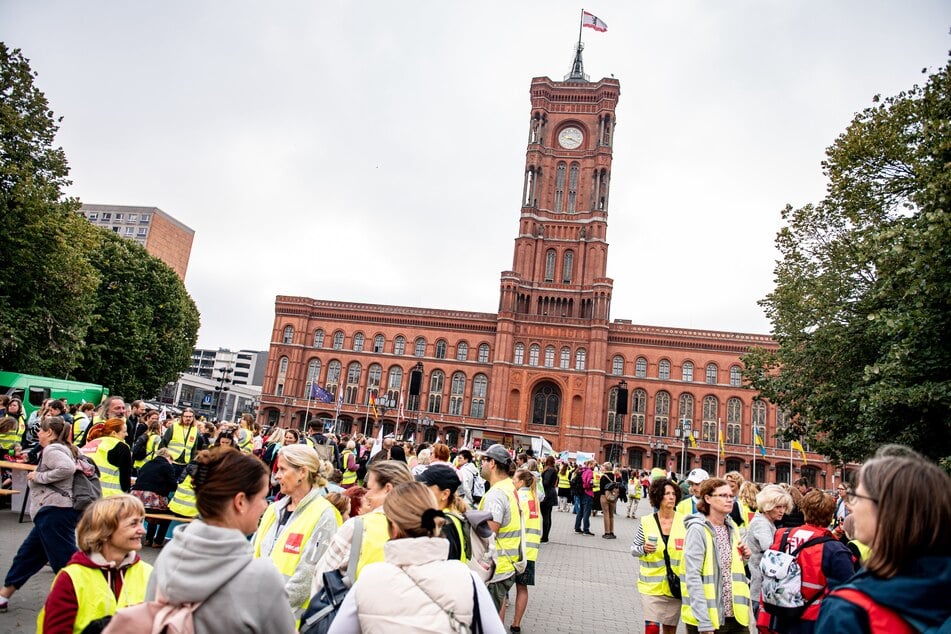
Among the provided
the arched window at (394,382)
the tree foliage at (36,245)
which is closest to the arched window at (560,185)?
the arched window at (394,382)

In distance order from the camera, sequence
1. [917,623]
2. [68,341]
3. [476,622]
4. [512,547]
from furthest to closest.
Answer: [68,341] < [512,547] < [476,622] < [917,623]

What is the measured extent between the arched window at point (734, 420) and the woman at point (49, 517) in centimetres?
5503

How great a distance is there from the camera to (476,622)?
2.56 m

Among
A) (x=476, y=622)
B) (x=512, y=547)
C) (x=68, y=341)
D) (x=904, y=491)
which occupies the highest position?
(x=68, y=341)

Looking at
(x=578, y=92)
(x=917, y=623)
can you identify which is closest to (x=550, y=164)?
(x=578, y=92)

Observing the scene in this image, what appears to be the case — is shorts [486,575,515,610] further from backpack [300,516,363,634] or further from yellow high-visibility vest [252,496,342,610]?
backpack [300,516,363,634]

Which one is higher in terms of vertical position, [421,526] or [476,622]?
[421,526]

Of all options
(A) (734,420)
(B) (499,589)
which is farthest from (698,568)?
(A) (734,420)

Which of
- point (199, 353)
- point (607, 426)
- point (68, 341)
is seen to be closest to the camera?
→ point (68, 341)

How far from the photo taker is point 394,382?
58906mm

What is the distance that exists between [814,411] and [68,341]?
26.9 metres

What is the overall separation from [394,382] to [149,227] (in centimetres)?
6404

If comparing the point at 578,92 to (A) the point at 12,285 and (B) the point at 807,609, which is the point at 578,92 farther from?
(B) the point at 807,609

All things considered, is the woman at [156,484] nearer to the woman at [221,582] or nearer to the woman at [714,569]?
the woman at [221,582]
